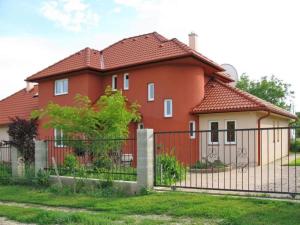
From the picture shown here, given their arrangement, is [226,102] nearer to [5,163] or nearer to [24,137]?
[24,137]

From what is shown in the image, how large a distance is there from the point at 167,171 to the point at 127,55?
12.0m

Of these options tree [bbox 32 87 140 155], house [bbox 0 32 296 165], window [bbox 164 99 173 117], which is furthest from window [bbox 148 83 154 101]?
tree [bbox 32 87 140 155]

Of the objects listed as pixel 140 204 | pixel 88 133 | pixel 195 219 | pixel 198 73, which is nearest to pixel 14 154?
pixel 88 133

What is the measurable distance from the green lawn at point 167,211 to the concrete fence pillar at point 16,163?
172 inches

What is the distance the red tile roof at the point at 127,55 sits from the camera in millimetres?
20609

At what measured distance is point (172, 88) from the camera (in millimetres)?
20156

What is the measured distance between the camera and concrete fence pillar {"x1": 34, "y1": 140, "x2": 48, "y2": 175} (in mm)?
13330

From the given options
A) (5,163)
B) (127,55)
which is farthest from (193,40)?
(5,163)

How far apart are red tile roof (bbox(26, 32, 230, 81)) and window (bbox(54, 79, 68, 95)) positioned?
755 mm

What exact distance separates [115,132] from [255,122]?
385 inches

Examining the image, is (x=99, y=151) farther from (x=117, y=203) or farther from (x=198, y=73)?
(x=198, y=73)

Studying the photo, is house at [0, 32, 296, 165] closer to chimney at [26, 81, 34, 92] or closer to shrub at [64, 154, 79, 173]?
shrub at [64, 154, 79, 173]

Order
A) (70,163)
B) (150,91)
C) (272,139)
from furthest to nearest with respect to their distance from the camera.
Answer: (272,139)
(150,91)
(70,163)

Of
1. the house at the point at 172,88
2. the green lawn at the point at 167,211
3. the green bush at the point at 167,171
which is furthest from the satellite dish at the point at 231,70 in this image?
the green lawn at the point at 167,211
